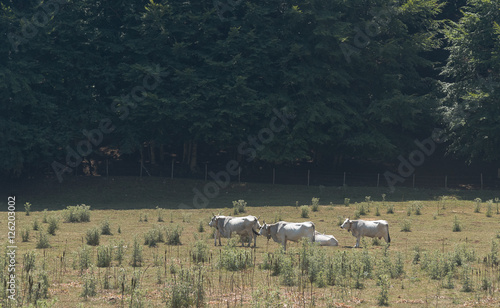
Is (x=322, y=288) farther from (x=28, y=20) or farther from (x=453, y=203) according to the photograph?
(x=28, y=20)

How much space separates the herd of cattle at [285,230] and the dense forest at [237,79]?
20916 mm

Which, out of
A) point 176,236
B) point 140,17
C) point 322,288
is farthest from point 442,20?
point 322,288

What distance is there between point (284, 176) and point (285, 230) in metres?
28.2

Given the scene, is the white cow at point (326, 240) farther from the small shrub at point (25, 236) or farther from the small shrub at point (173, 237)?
the small shrub at point (25, 236)

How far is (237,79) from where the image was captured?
45.8 m

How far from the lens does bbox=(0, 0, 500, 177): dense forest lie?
4509 cm

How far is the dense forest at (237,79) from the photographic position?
45094 millimetres

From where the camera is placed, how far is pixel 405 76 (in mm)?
51875

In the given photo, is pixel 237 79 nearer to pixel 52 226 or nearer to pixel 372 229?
pixel 52 226

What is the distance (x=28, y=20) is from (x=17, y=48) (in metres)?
2.10

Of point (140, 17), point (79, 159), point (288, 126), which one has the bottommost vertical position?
point (79, 159)

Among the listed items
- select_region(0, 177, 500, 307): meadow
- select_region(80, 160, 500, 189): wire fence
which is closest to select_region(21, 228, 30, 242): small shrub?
select_region(0, 177, 500, 307): meadow

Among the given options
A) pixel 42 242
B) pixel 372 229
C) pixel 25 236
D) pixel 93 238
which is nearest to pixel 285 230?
pixel 372 229

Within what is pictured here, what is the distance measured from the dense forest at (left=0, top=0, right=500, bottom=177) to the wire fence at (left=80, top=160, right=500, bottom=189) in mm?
1302
